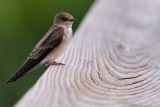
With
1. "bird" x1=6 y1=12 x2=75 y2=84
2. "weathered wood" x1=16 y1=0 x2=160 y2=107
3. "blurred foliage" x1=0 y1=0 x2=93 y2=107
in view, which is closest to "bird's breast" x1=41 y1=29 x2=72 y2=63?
"bird" x1=6 y1=12 x2=75 y2=84

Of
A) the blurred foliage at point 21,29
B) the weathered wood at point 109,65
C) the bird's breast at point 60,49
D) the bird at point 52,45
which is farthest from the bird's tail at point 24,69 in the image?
the blurred foliage at point 21,29

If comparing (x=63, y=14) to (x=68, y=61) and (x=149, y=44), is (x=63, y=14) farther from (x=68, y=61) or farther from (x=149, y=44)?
(x=68, y=61)

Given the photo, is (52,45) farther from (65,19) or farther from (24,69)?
(24,69)

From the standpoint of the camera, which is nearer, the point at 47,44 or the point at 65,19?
the point at 47,44

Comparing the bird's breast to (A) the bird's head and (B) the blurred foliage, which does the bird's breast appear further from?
(B) the blurred foliage

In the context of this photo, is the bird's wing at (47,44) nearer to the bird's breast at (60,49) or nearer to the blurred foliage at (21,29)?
the bird's breast at (60,49)

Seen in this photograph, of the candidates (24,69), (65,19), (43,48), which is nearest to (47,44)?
(43,48)

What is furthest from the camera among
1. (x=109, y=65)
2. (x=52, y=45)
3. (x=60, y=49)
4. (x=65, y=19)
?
(x=65, y=19)
